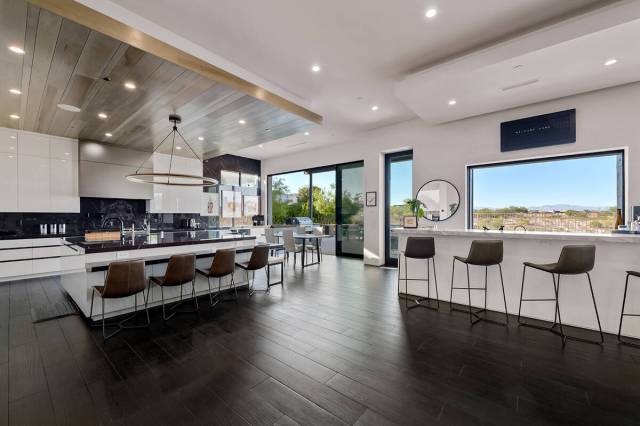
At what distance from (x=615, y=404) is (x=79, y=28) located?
5072 millimetres

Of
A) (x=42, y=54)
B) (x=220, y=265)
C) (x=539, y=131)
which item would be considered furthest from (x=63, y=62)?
(x=539, y=131)

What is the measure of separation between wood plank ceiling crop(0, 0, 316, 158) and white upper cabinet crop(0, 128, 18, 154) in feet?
0.71

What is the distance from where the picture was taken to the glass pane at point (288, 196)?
353 inches

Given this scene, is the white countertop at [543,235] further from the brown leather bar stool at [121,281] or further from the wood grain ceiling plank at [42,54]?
the wood grain ceiling plank at [42,54]

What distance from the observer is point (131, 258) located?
3.43m

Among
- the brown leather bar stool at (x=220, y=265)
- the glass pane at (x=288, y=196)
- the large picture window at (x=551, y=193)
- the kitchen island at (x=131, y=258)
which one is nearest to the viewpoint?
the kitchen island at (x=131, y=258)

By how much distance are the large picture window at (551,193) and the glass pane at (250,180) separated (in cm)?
684

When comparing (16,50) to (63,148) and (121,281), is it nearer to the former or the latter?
(121,281)

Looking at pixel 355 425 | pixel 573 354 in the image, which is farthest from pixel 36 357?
pixel 573 354

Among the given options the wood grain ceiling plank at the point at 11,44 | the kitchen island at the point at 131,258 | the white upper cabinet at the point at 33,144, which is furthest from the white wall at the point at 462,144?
the white upper cabinet at the point at 33,144

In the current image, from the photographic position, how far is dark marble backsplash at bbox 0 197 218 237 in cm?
530

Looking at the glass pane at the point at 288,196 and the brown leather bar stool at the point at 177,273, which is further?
the glass pane at the point at 288,196

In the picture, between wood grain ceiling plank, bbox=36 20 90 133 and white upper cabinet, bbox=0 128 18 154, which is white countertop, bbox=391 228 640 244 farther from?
white upper cabinet, bbox=0 128 18 154

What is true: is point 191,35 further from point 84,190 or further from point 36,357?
point 84,190
